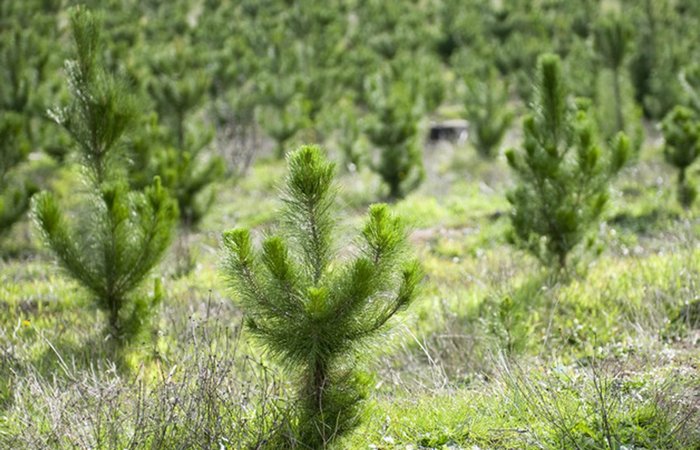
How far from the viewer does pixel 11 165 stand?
34.0 feet

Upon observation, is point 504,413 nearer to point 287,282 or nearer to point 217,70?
point 287,282

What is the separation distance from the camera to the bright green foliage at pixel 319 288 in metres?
3.50

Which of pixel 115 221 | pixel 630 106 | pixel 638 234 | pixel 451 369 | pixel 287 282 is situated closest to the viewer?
pixel 287 282

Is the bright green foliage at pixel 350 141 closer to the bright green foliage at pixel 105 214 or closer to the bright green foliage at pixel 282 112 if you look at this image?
the bright green foliage at pixel 282 112

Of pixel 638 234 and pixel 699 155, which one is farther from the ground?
pixel 699 155

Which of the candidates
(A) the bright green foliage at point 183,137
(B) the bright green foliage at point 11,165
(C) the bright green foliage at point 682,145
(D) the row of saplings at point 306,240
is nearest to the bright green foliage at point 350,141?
(A) the bright green foliage at point 183,137

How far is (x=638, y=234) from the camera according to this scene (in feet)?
31.9

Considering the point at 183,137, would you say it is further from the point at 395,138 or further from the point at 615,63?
the point at 615,63

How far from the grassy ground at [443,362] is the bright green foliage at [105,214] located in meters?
0.26

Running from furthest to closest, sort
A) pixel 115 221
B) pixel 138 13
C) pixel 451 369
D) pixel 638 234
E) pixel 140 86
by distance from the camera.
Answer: pixel 138 13 < pixel 140 86 < pixel 638 234 < pixel 451 369 < pixel 115 221

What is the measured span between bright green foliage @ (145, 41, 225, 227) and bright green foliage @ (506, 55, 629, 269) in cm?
385

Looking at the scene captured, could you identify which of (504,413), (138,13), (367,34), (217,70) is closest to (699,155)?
(504,413)

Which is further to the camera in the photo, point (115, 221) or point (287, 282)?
point (115, 221)

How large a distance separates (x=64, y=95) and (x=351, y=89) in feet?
31.2
